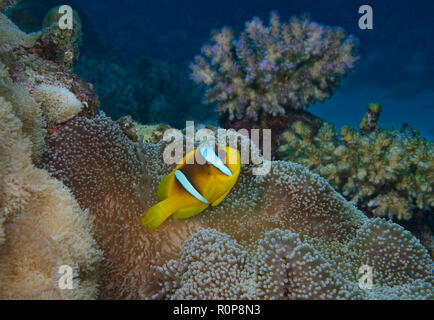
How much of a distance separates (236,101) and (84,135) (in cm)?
251

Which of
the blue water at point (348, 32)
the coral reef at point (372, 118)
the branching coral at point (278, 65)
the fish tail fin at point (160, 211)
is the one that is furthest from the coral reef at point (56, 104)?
the blue water at point (348, 32)

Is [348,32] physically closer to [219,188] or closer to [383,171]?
[383,171]

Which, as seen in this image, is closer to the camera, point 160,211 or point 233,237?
point 160,211

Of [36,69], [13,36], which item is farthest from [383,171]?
Answer: [13,36]

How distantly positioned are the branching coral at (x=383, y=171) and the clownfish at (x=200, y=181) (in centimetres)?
212

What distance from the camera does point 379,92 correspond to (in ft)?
77.3

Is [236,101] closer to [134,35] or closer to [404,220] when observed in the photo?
[404,220]

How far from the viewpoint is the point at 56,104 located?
231 cm

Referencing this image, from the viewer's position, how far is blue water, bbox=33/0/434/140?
17531 mm

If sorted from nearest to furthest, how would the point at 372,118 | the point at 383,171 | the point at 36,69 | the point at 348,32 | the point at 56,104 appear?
the point at 56,104, the point at 36,69, the point at 383,171, the point at 372,118, the point at 348,32

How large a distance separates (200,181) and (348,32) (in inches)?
798

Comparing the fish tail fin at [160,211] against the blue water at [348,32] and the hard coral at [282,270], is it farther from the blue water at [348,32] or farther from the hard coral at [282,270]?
the blue water at [348,32]

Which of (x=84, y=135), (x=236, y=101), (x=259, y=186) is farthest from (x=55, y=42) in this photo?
(x=259, y=186)

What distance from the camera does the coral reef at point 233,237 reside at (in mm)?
1725
